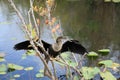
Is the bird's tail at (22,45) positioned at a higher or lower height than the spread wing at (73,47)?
higher

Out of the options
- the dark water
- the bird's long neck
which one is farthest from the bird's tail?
the dark water

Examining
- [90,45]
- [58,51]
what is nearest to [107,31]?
[90,45]

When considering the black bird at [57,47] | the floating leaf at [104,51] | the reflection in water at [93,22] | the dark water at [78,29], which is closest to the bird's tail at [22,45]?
the black bird at [57,47]

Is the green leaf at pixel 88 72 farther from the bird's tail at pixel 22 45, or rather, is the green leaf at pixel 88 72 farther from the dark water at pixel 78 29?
the dark water at pixel 78 29

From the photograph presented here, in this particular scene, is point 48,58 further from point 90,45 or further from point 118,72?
point 90,45

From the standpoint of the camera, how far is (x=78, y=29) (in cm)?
952

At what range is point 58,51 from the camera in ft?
11.0

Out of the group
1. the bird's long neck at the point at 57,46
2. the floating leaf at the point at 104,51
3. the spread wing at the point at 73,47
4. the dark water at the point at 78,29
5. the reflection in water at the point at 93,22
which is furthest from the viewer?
the reflection in water at the point at 93,22

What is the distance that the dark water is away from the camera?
6.46 meters

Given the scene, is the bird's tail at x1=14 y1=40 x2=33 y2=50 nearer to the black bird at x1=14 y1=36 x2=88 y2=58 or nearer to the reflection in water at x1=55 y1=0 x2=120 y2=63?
the black bird at x1=14 y1=36 x2=88 y2=58

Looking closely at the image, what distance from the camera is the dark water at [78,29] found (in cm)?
646

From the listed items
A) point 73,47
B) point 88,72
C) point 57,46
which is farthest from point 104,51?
point 57,46

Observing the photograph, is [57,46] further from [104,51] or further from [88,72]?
[104,51]

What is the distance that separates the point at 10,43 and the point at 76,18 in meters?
4.05
